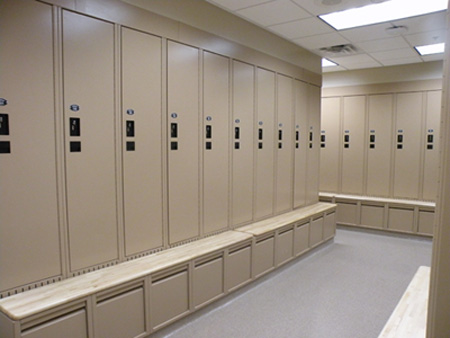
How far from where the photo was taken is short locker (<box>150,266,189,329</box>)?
275 cm

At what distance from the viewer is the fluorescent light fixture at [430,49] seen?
201 inches

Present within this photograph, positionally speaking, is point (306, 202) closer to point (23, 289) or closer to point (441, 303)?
point (23, 289)

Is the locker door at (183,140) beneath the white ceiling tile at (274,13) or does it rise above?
beneath

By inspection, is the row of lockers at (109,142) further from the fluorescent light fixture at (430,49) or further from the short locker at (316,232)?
the fluorescent light fixture at (430,49)

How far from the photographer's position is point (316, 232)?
5.23 meters

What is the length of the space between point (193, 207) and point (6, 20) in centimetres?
218

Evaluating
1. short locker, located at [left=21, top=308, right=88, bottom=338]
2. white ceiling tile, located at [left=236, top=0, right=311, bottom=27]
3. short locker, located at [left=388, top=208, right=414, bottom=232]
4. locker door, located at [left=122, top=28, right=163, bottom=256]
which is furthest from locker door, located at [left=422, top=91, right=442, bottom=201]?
short locker, located at [left=21, top=308, right=88, bottom=338]

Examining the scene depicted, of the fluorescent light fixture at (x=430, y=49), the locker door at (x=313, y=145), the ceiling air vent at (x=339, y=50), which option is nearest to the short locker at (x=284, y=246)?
the locker door at (x=313, y=145)

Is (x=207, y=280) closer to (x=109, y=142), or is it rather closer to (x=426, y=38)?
(x=109, y=142)

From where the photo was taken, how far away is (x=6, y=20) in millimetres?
2119

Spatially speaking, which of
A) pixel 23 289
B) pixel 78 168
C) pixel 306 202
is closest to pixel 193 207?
pixel 78 168

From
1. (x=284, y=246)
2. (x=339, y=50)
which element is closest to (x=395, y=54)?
(x=339, y=50)

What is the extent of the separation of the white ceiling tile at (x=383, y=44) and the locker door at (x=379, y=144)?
156 cm

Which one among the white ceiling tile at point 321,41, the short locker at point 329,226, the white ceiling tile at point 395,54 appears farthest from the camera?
the short locker at point 329,226
